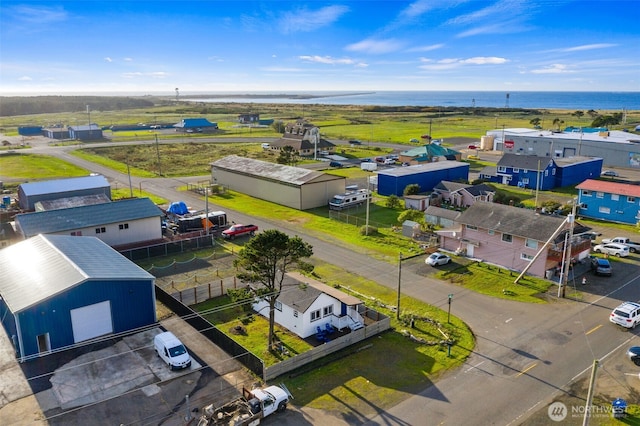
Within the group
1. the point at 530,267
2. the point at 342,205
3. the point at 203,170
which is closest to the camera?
the point at 530,267

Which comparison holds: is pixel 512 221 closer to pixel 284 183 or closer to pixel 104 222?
pixel 284 183

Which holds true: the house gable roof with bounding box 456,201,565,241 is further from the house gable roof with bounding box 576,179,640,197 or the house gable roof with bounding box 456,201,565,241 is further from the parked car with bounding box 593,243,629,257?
the house gable roof with bounding box 576,179,640,197


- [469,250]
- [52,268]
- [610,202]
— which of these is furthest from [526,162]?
[52,268]

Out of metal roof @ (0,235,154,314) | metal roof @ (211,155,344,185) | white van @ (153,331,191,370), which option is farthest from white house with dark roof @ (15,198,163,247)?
white van @ (153,331,191,370)

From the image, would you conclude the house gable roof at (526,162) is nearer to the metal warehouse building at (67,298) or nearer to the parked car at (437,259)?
the parked car at (437,259)

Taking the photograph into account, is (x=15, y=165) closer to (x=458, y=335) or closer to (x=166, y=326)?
(x=166, y=326)

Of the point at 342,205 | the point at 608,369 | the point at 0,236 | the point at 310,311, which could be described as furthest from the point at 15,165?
the point at 608,369

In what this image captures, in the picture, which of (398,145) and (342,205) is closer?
(342,205)
